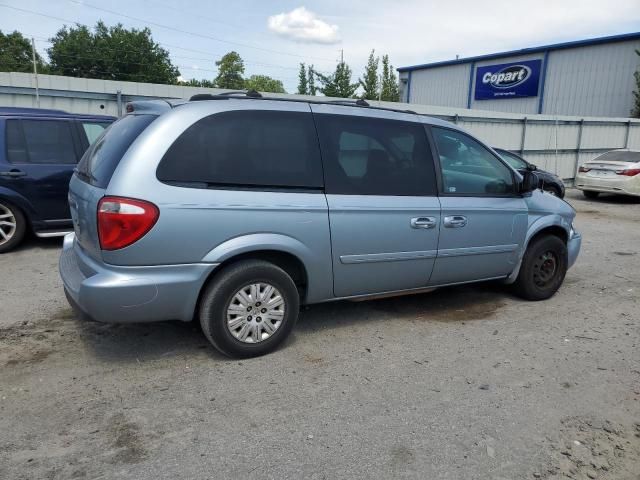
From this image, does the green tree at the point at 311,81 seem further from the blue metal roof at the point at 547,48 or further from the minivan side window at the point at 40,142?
the minivan side window at the point at 40,142

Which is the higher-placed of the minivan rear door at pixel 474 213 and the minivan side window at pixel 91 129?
the minivan side window at pixel 91 129

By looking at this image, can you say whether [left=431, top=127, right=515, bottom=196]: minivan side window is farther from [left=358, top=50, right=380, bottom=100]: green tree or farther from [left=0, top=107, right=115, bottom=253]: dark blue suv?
[left=358, top=50, right=380, bottom=100]: green tree

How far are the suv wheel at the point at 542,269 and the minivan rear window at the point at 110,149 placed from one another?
374cm

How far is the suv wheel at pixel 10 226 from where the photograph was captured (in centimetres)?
648

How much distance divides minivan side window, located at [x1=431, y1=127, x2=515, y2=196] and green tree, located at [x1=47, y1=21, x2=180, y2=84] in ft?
203

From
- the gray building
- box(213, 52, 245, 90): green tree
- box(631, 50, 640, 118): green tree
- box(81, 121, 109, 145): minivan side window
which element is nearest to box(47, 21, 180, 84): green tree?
box(213, 52, 245, 90): green tree

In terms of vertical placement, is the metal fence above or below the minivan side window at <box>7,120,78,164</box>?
above

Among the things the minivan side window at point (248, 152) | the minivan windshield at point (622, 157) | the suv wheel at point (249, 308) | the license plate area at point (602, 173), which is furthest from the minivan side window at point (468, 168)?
the minivan windshield at point (622, 157)

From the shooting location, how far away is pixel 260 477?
8.32ft

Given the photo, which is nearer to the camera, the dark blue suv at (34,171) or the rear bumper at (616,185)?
the dark blue suv at (34,171)

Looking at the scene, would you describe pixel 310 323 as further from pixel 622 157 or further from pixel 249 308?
pixel 622 157

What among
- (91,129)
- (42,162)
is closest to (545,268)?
(91,129)

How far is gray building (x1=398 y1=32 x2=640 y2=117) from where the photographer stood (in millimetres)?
25569

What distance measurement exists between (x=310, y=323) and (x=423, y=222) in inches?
52.1
